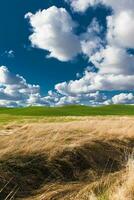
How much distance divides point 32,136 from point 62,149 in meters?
1.40

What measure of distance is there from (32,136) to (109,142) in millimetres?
2761

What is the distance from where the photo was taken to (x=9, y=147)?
11.6 meters

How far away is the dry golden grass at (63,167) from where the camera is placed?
9.62 metres

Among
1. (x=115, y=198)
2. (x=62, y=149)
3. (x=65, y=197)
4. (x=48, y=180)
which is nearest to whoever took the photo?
(x=115, y=198)

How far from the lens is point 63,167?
1172cm

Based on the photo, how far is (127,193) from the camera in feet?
27.9

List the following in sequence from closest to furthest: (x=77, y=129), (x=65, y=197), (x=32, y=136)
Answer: (x=65, y=197)
(x=32, y=136)
(x=77, y=129)

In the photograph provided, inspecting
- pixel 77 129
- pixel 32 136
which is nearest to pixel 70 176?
pixel 32 136

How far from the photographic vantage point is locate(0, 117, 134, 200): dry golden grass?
962cm

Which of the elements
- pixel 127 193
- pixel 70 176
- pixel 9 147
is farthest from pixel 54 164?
pixel 127 193

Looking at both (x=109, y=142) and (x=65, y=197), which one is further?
(x=109, y=142)

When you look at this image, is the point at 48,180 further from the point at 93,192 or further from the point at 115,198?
the point at 115,198

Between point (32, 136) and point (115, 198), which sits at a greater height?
point (32, 136)

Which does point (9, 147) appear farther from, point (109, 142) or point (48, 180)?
point (109, 142)
